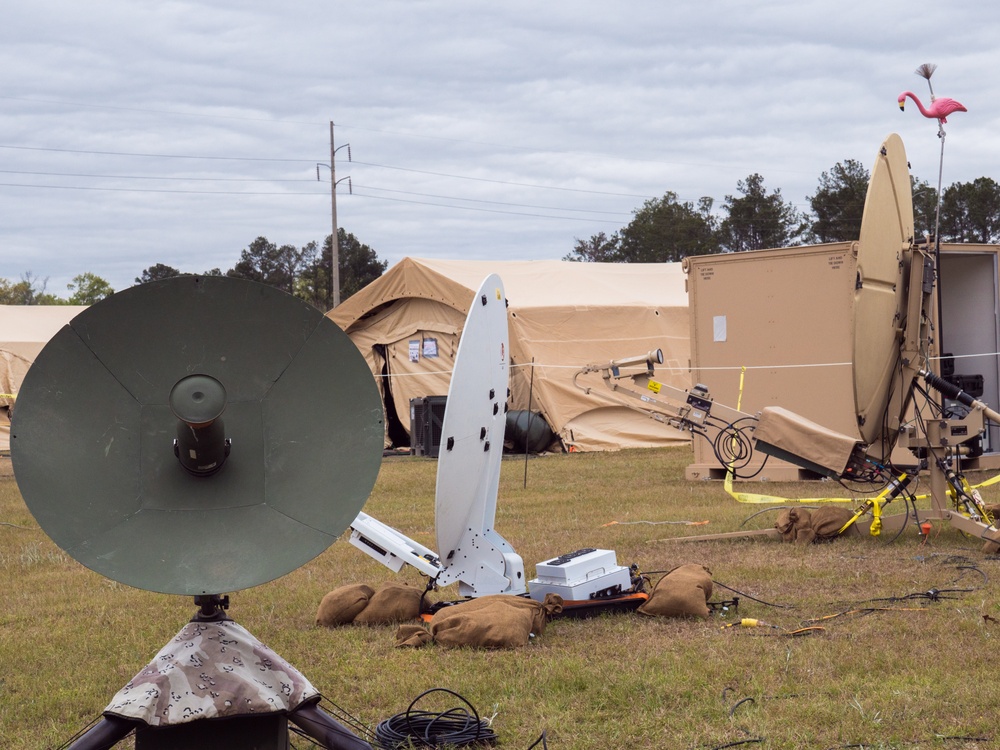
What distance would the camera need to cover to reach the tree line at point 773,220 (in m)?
45.4

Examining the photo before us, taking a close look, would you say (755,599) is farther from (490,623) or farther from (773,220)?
(773,220)

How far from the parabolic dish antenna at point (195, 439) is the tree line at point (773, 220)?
137 feet

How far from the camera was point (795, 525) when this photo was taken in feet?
29.1

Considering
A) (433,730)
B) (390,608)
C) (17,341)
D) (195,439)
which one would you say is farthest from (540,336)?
(195,439)

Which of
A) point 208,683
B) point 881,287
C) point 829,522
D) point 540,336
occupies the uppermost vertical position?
point 881,287

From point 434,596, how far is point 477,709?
2.41 metres

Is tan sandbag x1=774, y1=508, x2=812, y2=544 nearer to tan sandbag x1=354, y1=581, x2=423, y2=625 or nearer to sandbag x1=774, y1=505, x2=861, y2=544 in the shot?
sandbag x1=774, y1=505, x2=861, y2=544

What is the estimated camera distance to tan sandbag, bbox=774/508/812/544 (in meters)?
8.79

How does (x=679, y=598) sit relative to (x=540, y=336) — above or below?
below

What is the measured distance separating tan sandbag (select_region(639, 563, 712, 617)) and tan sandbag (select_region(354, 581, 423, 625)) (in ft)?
4.14

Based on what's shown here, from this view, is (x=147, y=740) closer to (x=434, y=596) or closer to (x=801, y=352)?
(x=434, y=596)

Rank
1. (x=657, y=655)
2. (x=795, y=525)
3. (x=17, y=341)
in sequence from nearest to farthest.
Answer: (x=657, y=655), (x=795, y=525), (x=17, y=341)

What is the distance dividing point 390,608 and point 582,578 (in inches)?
42.2

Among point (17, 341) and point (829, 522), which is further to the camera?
point (17, 341)
